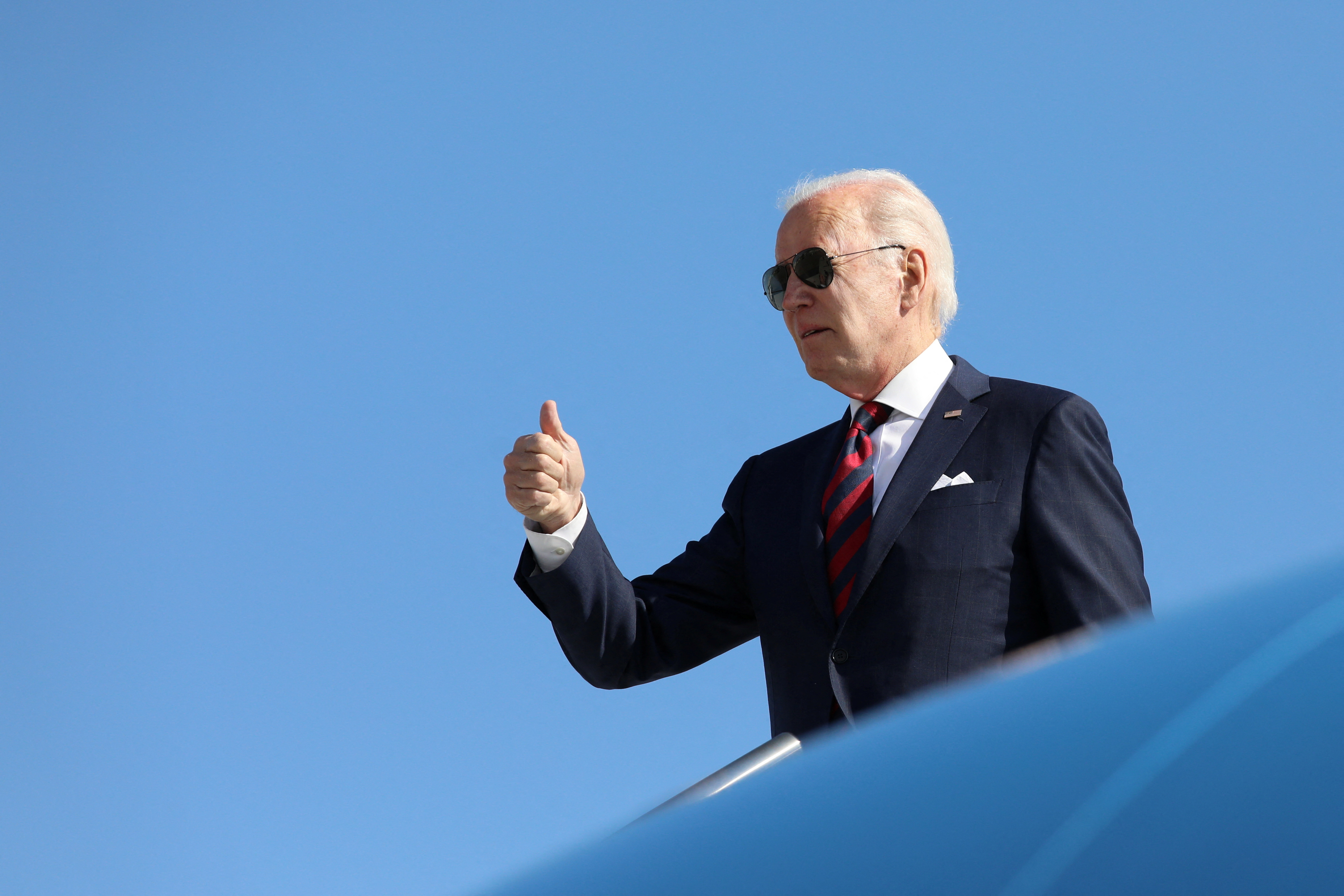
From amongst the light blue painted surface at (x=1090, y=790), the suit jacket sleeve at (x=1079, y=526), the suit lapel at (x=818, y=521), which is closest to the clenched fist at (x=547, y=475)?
the suit lapel at (x=818, y=521)

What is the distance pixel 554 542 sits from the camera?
300cm

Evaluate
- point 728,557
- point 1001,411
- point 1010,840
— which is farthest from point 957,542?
point 1010,840

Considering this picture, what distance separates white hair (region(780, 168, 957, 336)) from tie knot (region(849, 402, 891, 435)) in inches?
17.3

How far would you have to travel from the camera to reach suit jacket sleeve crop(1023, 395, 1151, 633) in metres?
2.72

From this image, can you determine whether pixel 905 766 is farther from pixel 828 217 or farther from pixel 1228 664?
pixel 828 217

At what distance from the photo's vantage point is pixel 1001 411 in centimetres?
307

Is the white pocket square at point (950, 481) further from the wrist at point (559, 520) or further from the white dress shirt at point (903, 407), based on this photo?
the wrist at point (559, 520)

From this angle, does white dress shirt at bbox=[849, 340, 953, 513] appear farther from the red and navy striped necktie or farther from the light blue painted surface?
the light blue painted surface

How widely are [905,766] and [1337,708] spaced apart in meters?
0.38

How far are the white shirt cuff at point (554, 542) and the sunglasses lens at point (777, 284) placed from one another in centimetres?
95

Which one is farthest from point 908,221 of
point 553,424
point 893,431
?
point 553,424

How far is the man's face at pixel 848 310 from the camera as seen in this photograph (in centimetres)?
338

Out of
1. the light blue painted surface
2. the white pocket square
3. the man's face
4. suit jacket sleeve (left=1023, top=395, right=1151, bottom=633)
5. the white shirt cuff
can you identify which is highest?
the man's face

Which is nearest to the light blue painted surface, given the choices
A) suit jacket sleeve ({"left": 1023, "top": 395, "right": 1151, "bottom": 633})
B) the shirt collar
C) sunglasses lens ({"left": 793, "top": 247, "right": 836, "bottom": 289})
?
suit jacket sleeve ({"left": 1023, "top": 395, "right": 1151, "bottom": 633})
